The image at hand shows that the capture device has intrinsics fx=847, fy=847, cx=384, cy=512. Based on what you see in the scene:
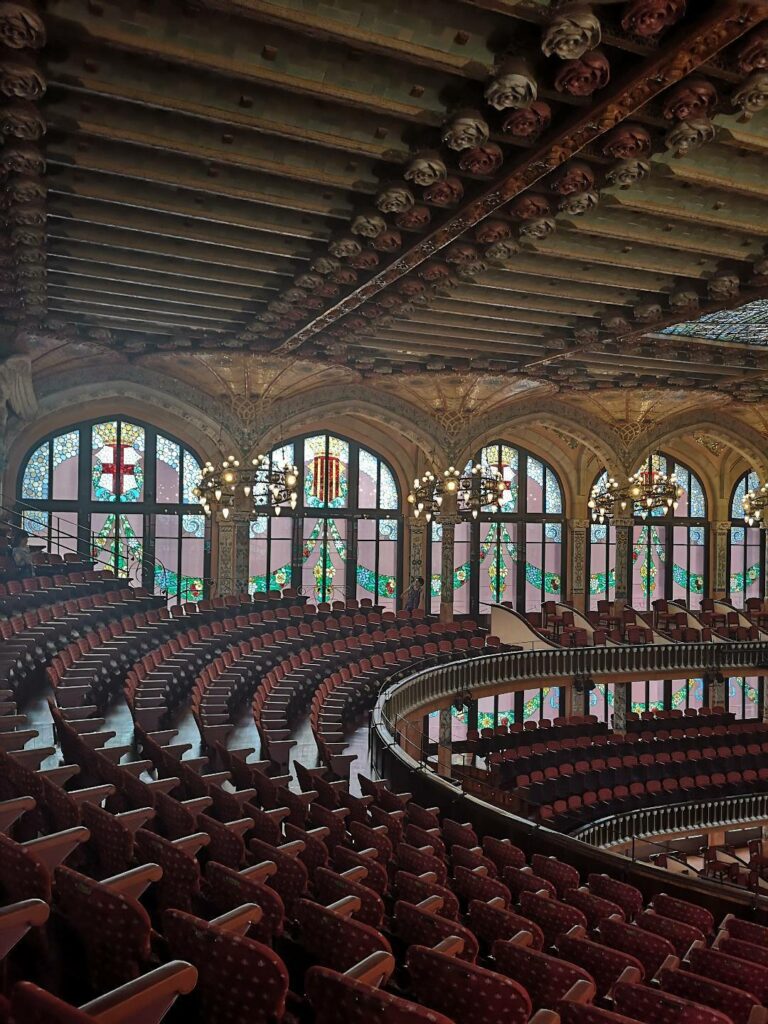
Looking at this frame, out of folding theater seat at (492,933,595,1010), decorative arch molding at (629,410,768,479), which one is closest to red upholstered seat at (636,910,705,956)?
folding theater seat at (492,933,595,1010)

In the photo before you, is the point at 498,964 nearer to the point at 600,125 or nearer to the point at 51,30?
the point at 600,125

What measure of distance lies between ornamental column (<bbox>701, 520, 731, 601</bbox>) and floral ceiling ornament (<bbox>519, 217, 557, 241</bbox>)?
21.8 m

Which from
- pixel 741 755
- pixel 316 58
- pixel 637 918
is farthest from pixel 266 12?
pixel 741 755

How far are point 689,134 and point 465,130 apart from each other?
76.0 inches

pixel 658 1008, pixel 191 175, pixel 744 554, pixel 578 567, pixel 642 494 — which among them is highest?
pixel 191 175

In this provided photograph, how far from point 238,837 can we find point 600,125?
623 centimetres

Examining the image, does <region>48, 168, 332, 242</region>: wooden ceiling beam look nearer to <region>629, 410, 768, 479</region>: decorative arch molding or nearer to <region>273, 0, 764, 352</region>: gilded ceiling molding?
<region>273, 0, 764, 352</region>: gilded ceiling molding

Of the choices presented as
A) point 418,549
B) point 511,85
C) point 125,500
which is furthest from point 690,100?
point 418,549

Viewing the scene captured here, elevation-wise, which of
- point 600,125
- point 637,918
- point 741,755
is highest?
point 600,125

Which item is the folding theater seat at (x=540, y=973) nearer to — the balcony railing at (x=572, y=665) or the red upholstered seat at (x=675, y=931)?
the red upholstered seat at (x=675, y=931)

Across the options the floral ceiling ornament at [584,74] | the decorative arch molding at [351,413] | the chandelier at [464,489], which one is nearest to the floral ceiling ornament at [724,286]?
the floral ceiling ornament at [584,74]

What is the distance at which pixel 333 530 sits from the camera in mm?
24203

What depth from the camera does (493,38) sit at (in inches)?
252

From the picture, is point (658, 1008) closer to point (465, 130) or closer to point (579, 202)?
point (465, 130)
